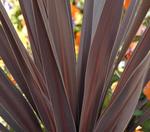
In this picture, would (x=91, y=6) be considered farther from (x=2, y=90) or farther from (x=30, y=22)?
(x=2, y=90)

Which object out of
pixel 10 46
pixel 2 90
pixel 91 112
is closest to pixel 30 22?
pixel 10 46

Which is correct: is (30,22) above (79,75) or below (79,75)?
above

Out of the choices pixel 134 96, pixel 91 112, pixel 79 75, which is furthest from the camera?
pixel 79 75

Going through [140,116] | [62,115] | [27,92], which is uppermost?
[62,115]

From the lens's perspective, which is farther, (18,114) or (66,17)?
(18,114)

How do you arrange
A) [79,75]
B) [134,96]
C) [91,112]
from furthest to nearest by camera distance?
[79,75] → [91,112] → [134,96]

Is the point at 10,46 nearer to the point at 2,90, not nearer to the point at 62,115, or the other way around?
the point at 2,90
